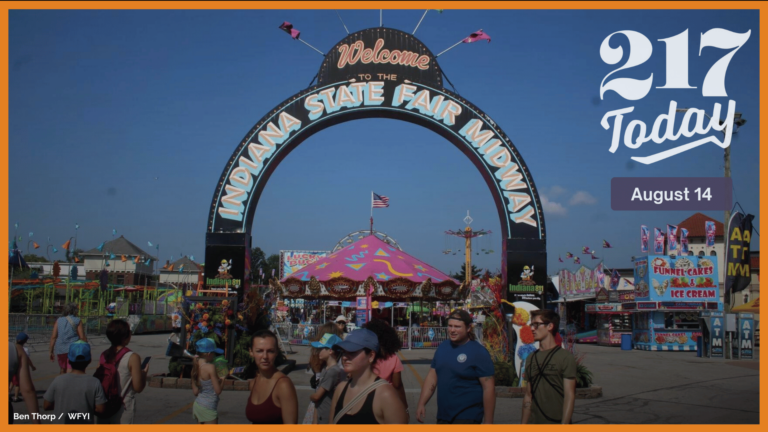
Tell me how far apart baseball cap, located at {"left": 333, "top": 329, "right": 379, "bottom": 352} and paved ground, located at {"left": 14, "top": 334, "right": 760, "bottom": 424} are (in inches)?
214

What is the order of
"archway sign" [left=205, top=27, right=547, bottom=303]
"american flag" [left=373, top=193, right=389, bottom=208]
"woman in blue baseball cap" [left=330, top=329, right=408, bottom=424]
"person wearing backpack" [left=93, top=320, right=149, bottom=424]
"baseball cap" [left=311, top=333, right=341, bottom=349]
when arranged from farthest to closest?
"american flag" [left=373, top=193, right=389, bottom=208]
"archway sign" [left=205, top=27, right=547, bottom=303]
"baseball cap" [left=311, top=333, right=341, bottom=349]
"person wearing backpack" [left=93, top=320, right=149, bottom=424]
"woman in blue baseball cap" [left=330, top=329, right=408, bottom=424]

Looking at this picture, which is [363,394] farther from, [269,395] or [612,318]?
[612,318]

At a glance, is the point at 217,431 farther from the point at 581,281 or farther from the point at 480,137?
the point at 581,281

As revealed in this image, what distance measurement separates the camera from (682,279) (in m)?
29.3

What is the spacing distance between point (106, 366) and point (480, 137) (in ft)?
36.2

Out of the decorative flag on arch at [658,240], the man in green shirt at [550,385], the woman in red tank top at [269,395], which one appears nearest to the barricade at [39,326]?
the woman in red tank top at [269,395]

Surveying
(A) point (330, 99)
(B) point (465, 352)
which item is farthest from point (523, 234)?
(B) point (465, 352)

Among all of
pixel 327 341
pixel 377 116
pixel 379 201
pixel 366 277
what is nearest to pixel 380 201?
pixel 379 201

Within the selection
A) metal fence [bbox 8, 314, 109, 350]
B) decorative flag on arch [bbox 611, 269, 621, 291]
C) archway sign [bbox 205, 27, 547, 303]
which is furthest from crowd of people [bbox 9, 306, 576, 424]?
decorative flag on arch [bbox 611, 269, 621, 291]

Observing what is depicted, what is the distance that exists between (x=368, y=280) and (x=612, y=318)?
51.3ft

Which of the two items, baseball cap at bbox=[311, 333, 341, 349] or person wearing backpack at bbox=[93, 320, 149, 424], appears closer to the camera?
person wearing backpack at bbox=[93, 320, 149, 424]

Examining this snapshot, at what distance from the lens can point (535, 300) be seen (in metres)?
14.7

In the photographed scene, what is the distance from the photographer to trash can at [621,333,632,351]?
96.7 ft

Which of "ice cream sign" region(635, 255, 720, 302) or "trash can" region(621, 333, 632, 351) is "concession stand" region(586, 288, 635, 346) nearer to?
"trash can" region(621, 333, 632, 351)
